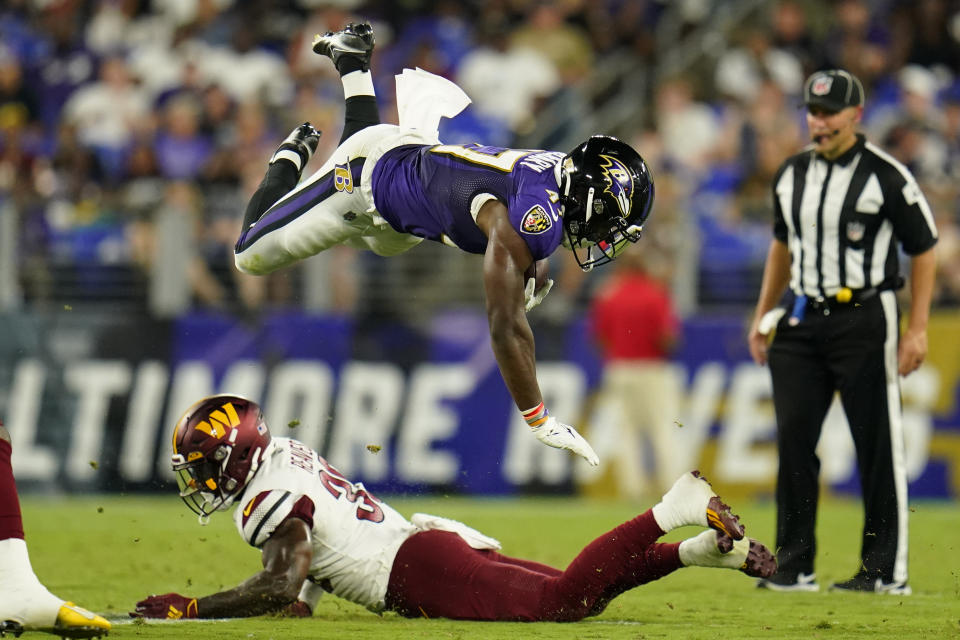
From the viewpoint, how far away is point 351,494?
6.26 m

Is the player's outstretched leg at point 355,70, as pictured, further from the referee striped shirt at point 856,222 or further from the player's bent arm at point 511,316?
the referee striped shirt at point 856,222

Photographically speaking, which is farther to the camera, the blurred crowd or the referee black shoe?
the blurred crowd

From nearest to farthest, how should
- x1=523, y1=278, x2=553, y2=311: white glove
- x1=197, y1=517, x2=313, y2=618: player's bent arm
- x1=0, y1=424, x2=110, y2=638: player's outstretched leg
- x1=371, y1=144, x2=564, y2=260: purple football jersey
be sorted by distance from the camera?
1. x1=0, y1=424, x2=110, y2=638: player's outstretched leg
2. x1=197, y1=517, x2=313, y2=618: player's bent arm
3. x1=371, y1=144, x2=564, y2=260: purple football jersey
4. x1=523, y1=278, x2=553, y2=311: white glove

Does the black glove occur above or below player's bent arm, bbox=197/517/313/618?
above

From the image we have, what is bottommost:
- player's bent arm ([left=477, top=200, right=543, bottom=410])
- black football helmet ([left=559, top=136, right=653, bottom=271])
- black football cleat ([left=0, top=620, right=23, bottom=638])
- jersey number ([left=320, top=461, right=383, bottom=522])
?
black football cleat ([left=0, top=620, right=23, bottom=638])

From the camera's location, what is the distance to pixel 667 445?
42.4 ft

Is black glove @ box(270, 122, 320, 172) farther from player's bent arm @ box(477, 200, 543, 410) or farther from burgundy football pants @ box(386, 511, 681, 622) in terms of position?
burgundy football pants @ box(386, 511, 681, 622)

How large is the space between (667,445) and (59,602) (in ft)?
27.2

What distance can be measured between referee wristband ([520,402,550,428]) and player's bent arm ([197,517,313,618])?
104cm

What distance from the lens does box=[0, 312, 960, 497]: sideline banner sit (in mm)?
12945

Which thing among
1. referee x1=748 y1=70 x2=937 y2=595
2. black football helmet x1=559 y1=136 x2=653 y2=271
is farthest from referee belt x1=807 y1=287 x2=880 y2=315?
black football helmet x1=559 y1=136 x2=653 y2=271

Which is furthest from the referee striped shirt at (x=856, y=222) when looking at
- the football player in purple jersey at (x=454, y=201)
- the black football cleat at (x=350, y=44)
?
the black football cleat at (x=350, y=44)

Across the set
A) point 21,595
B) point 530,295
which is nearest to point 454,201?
point 530,295

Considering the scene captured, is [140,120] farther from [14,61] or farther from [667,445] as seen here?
[667,445]
